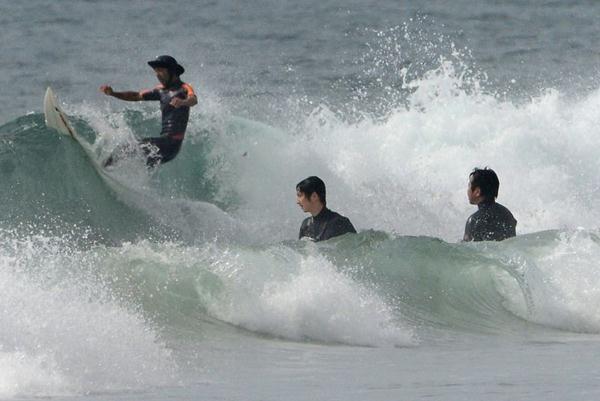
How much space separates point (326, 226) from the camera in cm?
1145

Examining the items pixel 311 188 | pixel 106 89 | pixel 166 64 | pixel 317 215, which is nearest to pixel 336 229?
pixel 317 215

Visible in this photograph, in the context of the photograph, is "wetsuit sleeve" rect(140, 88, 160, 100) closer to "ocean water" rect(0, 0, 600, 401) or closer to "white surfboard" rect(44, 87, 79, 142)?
"ocean water" rect(0, 0, 600, 401)

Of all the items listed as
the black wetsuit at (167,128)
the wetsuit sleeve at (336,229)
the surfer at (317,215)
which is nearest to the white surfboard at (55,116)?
the black wetsuit at (167,128)

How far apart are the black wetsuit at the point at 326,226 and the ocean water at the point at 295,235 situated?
0.32ft

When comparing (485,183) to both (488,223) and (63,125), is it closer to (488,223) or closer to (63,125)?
(488,223)

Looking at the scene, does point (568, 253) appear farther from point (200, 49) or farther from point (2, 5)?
point (2, 5)

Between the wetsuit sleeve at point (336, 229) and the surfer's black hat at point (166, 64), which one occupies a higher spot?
the surfer's black hat at point (166, 64)

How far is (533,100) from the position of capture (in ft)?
73.4

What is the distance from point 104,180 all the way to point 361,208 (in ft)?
13.7

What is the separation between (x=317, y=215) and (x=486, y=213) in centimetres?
139

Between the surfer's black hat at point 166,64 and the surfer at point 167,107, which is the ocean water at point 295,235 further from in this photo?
the surfer's black hat at point 166,64

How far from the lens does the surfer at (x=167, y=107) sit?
550 inches

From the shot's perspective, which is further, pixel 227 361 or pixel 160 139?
pixel 160 139

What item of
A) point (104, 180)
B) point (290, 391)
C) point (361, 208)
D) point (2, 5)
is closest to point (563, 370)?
point (290, 391)
